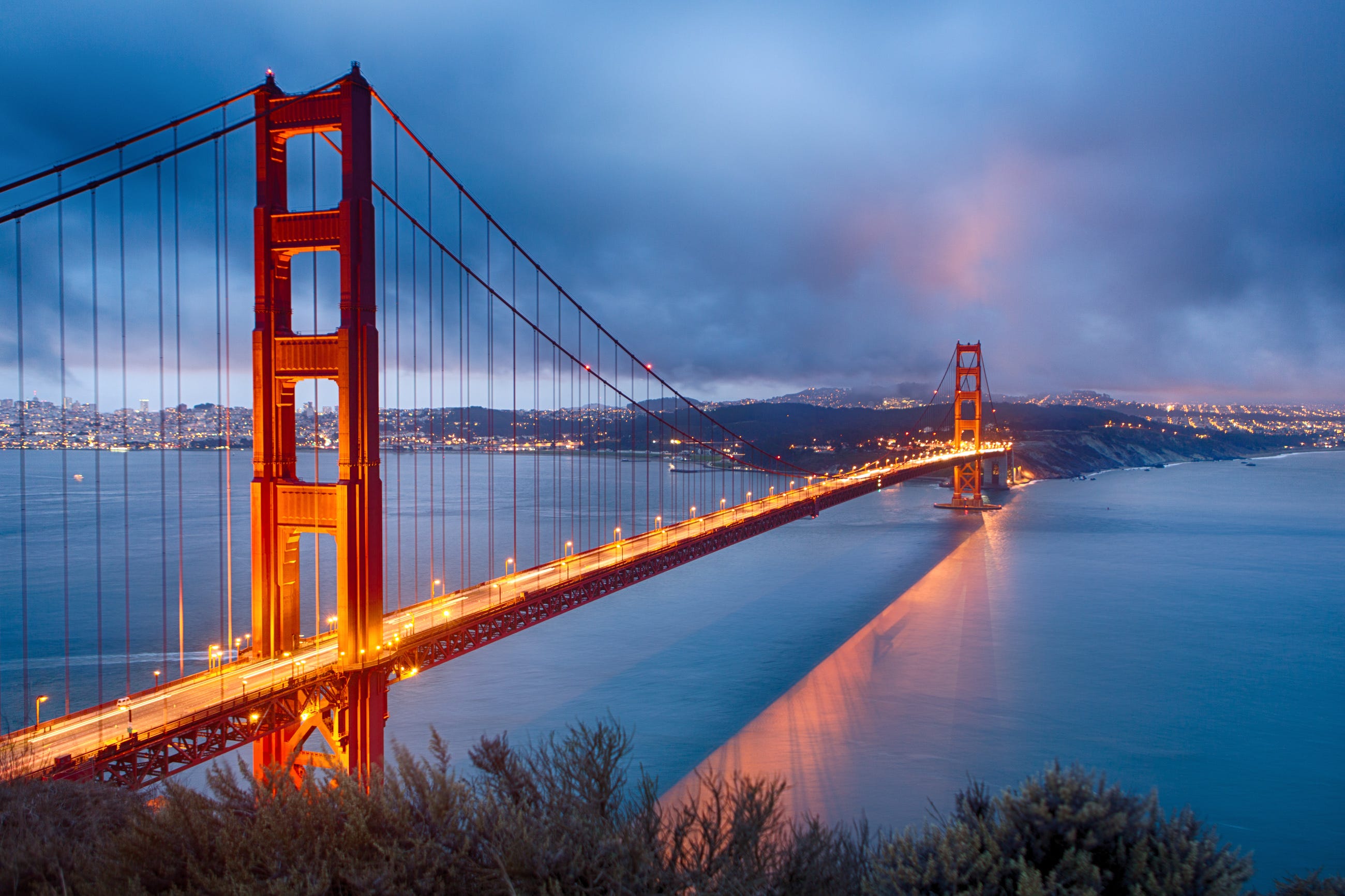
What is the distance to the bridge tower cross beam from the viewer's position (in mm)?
7887

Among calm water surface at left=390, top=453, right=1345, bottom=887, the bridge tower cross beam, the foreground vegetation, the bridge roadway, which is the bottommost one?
calm water surface at left=390, top=453, right=1345, bottom=887

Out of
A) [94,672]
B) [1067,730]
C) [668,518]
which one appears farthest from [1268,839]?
[668,518]

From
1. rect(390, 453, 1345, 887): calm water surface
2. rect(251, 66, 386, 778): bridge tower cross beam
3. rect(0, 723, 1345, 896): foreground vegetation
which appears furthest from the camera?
rect(390, 453, 1345, 887): calm water surface

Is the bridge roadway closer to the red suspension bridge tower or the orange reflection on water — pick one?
the orange reflection on water

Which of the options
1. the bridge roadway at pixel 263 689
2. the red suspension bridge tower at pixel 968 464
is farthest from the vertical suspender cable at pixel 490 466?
the red suspension bridge tower at pixel 968 464

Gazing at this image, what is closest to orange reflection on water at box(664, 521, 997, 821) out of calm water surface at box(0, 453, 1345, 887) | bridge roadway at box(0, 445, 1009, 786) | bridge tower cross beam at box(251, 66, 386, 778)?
calm water surface at box(0, 453, 1345, 887)

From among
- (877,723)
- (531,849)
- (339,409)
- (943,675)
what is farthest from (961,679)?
(531,849)

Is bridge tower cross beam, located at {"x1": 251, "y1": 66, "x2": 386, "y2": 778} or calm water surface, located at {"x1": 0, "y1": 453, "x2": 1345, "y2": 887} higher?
bridge tower cross beam, located at {"x1": 251, "y1": 66, "x2": 386, "y2": 778}

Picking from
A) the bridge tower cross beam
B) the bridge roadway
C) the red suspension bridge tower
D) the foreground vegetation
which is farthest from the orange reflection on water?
the red suspension bridge tower

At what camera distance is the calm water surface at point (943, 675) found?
1020 cm

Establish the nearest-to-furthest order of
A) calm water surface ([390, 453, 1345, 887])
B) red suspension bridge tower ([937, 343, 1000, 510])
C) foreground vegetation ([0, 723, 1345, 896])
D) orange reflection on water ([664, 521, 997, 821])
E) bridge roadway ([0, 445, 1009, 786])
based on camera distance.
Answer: foreground vegetation ([0, 723, 1345, 896]), bridge roadway ([0, 445, 1009, 786]), orange reflection on water ([664, 521, 997, 821]), calm water surface ([390, 453, 1345, 887]), red suspension bridge tower ([937, 343, 1000, 510])

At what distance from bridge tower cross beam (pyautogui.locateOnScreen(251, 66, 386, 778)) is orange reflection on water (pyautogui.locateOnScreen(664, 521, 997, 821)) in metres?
4.03

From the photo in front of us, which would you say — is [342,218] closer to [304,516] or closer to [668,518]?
[304,516]

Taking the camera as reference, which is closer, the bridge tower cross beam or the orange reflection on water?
the bridge tower cross beam
